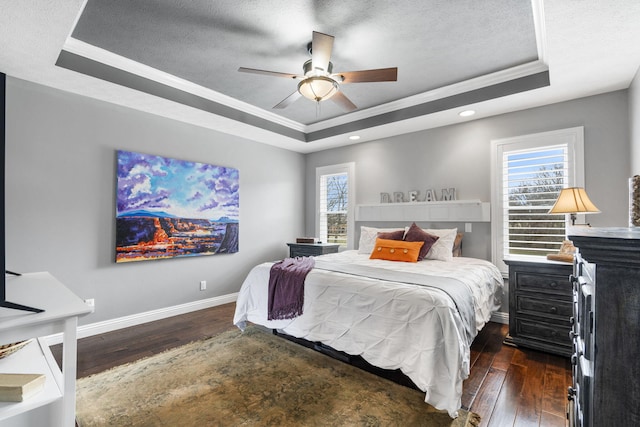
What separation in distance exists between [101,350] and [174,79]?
282 centimetres

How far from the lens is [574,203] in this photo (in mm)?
2652

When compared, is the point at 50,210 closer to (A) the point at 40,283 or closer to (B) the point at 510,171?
(A) the point at 40,283

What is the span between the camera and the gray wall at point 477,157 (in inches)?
118

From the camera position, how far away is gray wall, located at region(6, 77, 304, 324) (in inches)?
111

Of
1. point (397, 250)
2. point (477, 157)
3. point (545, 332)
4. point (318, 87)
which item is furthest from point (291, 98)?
point (545, 332)

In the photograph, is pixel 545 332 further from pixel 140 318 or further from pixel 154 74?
pixel 154 74

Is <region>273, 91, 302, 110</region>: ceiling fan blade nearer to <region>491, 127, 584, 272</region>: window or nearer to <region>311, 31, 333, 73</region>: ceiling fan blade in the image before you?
<region>311, 31, 333, 73</region>: ceiling fan blade

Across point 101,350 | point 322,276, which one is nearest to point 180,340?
point 101,350

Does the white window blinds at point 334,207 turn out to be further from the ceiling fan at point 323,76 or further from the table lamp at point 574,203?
the table lamp at point 574,203

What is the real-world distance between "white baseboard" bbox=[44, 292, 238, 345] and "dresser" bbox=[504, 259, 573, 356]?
11.8ft

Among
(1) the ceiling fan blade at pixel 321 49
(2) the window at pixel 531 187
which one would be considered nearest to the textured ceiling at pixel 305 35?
(1) the ceiling fan blade at pixel 321 49

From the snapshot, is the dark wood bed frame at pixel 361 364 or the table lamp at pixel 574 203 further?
the table lamp at pixel 574 203

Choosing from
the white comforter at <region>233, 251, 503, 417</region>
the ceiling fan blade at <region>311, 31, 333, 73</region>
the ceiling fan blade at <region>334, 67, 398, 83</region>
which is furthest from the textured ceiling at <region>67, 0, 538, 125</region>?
the white comforter at <region>233, 251, 503, 417</region>

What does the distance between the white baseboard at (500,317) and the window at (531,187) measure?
21.3 inches
